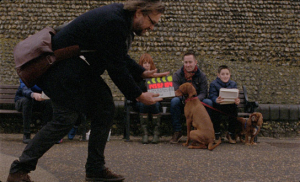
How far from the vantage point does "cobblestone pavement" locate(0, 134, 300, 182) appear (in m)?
3.25

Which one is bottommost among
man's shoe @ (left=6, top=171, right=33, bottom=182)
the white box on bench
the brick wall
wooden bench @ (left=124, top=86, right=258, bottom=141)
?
man's shoe @ (left=6, top=171, right=33, bottom=182)

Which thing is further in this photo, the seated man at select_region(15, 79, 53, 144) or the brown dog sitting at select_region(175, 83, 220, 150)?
the seated man at select_region(15, 79, 53, 144)

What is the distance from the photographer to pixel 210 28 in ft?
50.5

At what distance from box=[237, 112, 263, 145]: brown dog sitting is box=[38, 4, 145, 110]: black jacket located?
130 inches

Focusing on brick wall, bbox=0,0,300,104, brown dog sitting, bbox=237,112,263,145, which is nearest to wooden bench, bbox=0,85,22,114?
brown dog sitting, bbox=237,112,263,145

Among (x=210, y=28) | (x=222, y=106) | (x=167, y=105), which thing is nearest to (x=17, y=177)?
(x=222, y=106)

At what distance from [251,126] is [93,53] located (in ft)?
12.0

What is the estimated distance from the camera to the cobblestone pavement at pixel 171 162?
3.25m

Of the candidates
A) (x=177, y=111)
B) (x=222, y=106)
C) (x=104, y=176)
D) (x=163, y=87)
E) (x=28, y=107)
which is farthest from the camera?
(x=222, y=106)

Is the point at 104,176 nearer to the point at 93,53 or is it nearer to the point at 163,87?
the point at 93,53

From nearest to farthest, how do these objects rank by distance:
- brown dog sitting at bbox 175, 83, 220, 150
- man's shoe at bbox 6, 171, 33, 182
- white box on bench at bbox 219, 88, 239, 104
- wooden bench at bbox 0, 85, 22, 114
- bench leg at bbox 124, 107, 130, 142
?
man's shoe at bbox 6, 171, 33, 182, brown dog sitting at bbox 175, 83, 220, 150, white box on bench at bbox 219, 88, 239, 104, bench leg at bbox 124, 107, 130, 142, wooden bench at bbox 0, 85, 22, 114

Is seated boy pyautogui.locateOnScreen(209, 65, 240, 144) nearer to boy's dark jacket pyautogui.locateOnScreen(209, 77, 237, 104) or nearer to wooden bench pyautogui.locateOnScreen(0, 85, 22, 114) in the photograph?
boy's dark jacket pyautogui.locateOnScreen(209, 77, 237, 104)

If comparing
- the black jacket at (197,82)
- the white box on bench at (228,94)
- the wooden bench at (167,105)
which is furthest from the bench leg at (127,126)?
the white box on bench at (228,94)

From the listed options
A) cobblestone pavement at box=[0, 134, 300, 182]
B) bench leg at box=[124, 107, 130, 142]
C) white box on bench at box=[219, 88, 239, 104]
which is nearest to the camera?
cobblestone pavement at box=[0, 134, 300, 182]
